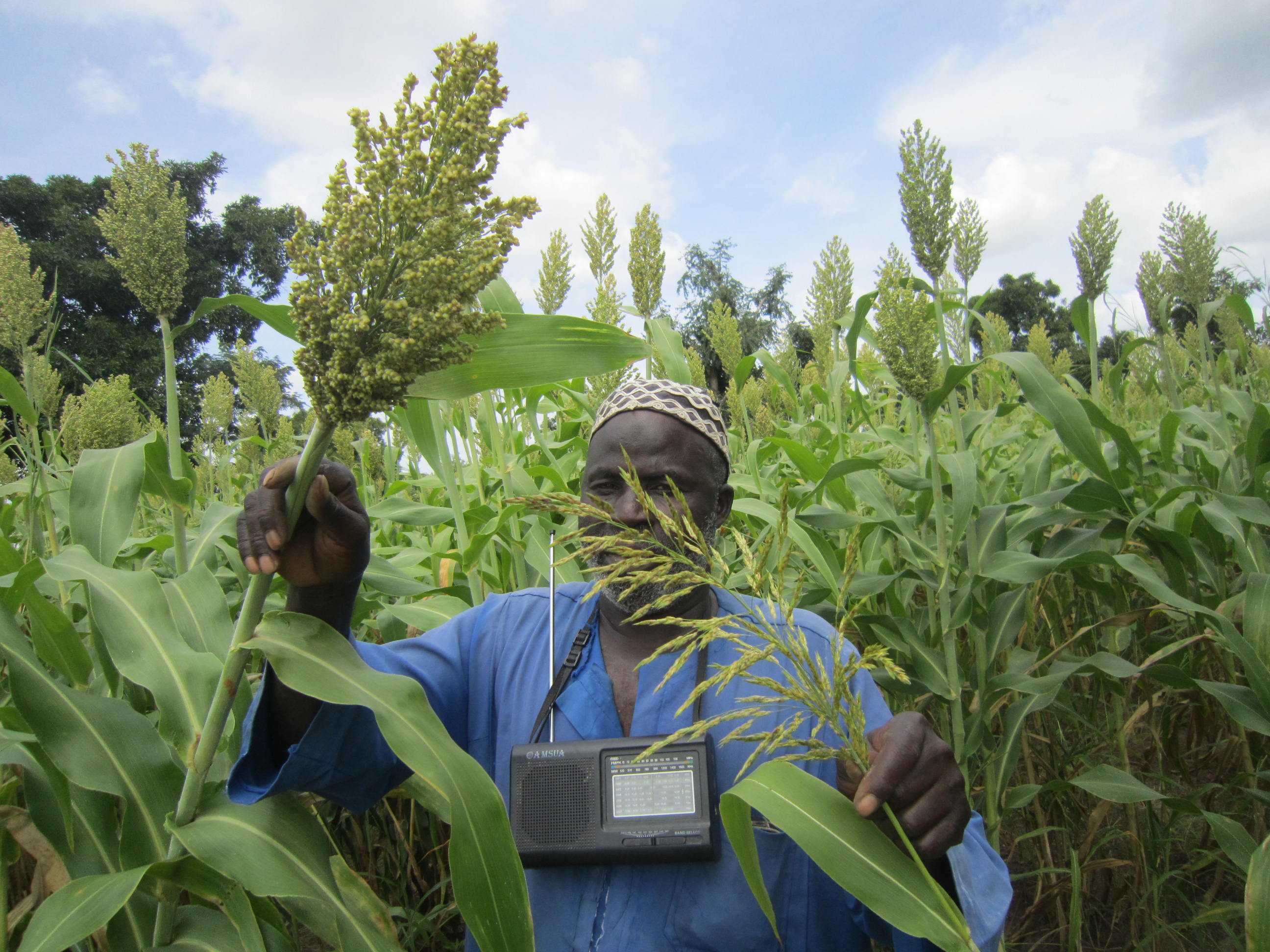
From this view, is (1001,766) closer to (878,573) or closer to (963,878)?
(878,573)

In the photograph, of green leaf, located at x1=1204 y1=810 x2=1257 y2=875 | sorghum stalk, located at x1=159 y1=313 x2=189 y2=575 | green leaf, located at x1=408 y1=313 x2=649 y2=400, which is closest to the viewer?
green leaf, located at x1=408 y1=313 x2=649 y2=400

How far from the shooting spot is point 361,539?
Result: 124 centimetres

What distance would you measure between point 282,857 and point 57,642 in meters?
0.72

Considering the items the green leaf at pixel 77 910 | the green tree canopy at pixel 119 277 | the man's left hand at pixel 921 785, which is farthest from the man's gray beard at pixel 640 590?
the green tree canopy at pixel 119 277

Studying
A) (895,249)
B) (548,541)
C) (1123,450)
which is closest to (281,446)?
(548,541)

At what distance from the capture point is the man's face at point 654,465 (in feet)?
6.35

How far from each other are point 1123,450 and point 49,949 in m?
2.62

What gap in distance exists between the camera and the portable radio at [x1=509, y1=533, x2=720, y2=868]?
4.87 feet

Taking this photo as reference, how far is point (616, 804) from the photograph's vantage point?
1.52 metres

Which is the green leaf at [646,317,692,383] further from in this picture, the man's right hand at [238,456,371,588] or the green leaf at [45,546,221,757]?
the green leaf at [45,546,221,757]

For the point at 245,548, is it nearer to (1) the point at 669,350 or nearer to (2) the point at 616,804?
(2) the point at 616,804

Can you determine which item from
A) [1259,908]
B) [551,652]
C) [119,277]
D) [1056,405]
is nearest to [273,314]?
[551,652]

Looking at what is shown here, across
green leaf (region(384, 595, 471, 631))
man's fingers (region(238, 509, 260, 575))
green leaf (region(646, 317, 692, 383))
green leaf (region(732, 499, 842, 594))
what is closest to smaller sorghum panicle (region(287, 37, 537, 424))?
man's fingers (region(238, 509, 260, 575))

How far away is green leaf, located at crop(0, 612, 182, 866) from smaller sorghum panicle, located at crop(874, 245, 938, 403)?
183cm
